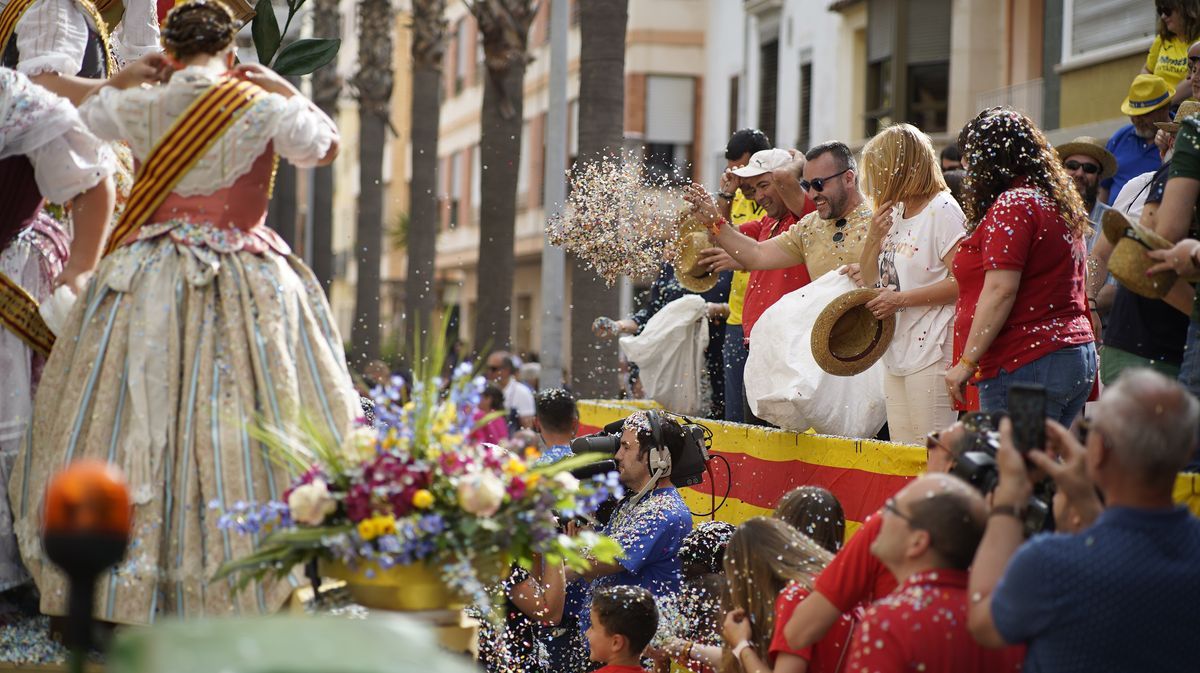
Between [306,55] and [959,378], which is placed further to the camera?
[306,55]

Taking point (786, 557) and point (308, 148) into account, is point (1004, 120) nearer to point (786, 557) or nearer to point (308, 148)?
point (786, 557)

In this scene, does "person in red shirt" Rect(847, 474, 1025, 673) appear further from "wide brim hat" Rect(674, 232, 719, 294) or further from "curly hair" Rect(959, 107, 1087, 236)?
"wide brim hat" Rect(674, 232, 719, 294)

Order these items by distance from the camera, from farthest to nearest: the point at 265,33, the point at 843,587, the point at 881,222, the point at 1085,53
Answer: the point at 1085,53
the point at 265,33
the point at 881,222
the point at 843,587

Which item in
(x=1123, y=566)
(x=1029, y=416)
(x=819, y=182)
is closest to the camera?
(x=1123, y=566)

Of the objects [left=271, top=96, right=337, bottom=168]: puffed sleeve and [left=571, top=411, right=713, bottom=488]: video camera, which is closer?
[left=271, top=96, right=337, bottom=168]: puffed sleeve

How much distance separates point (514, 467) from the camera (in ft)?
15.3

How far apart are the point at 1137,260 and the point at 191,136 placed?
119 inches

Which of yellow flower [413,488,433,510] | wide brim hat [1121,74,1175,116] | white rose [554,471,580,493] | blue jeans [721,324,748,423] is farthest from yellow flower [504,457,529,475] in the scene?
wide brim hat [1121,74,1175,116]

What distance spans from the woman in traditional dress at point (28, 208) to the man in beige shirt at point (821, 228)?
338cm

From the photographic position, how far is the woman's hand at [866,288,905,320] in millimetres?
7484

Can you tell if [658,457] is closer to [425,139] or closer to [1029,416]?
[1029,416]

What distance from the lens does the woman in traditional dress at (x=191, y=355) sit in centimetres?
511

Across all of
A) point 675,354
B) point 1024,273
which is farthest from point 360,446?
point 675,354

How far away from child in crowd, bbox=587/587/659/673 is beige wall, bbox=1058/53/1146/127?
15.0 metres
